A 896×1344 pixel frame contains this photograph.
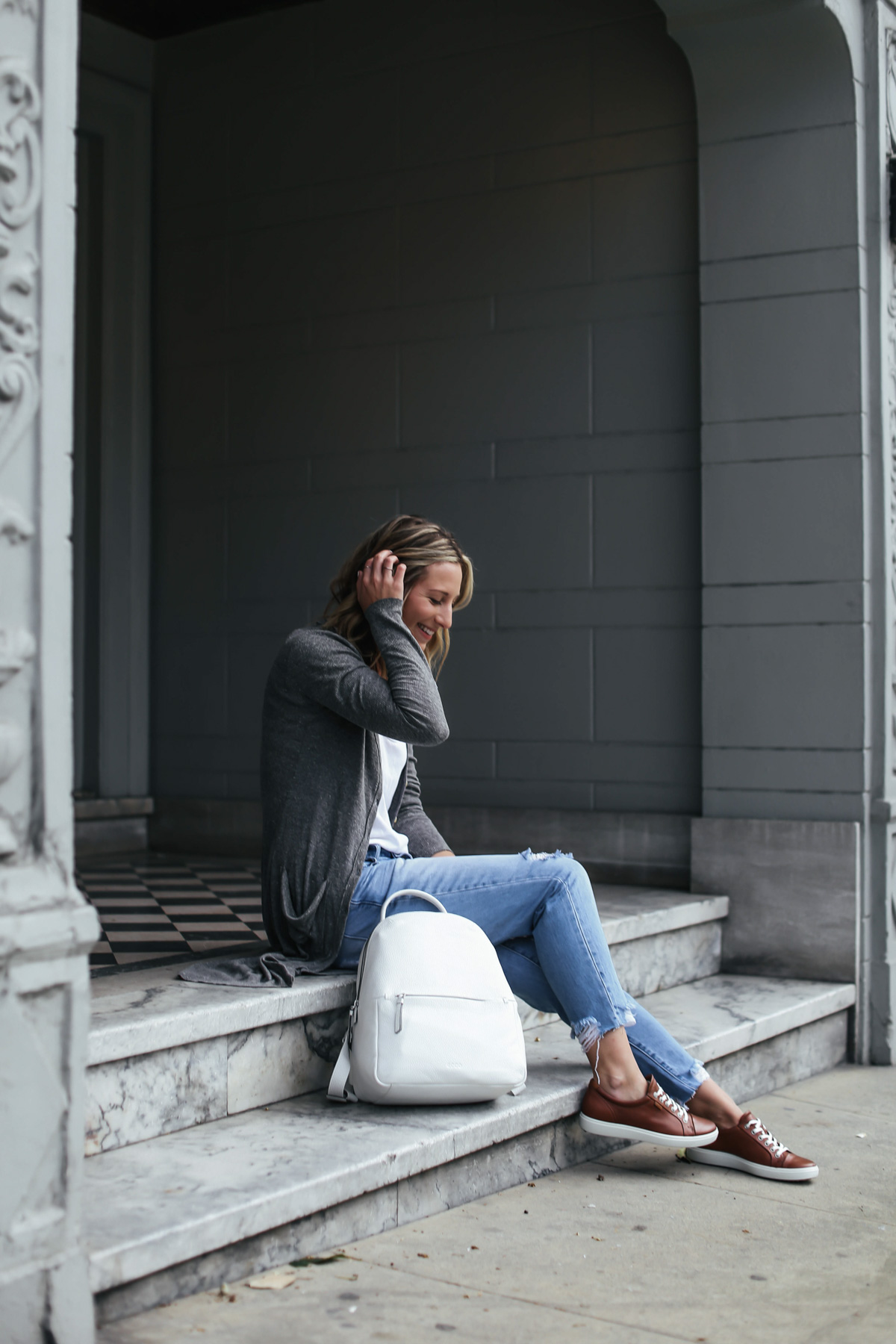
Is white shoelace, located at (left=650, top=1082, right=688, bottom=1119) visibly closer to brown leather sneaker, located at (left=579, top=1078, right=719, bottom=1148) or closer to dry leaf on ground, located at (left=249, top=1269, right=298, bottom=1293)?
brown leather sneaker, located at (left=579, top=1078, right=719, bottom=1148)

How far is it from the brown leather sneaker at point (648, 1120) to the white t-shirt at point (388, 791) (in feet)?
2.40

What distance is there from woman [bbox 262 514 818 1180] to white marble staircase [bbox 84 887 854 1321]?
157 mm

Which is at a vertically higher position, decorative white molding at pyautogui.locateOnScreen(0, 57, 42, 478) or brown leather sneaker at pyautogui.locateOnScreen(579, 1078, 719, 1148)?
decorative white molding at pyautogui.locateOnScreen(0, 57, 42, 478)

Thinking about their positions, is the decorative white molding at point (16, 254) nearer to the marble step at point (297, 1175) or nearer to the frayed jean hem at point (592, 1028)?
the marble step at point (297, 1175)

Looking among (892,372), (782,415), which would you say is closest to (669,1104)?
(782,415)

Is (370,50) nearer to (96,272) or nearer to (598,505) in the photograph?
(96,272)

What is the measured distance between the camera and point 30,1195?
6.86 feet

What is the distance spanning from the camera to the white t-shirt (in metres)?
3.32

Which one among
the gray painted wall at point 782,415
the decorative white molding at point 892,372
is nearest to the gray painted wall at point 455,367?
the gray painted wall at point 782,415

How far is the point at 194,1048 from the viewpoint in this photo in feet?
9.39

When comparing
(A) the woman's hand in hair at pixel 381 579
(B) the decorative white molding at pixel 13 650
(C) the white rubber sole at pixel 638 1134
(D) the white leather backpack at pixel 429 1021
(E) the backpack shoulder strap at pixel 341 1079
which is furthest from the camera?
(A) the woman's hand in hair at pixel 381 579

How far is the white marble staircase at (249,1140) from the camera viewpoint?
2.38 m

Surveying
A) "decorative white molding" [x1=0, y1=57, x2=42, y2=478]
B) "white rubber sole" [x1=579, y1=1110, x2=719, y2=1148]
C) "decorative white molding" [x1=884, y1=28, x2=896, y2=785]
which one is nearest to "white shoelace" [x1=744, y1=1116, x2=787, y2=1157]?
"white rubber sole" [x1=579, y1=1110, x2=719, y2=1148]

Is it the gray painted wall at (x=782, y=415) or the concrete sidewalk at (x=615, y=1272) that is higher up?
the gray painted wall at (x=782, y=415)
